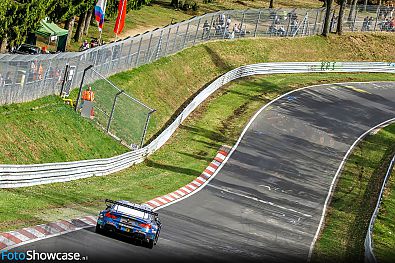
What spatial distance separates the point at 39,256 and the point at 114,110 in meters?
25.2

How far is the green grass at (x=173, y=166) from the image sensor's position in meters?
29.4

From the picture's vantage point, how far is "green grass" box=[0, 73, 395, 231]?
1159 inches

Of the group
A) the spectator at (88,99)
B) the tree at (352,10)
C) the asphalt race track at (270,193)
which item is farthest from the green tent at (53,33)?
the tree at (352,10)

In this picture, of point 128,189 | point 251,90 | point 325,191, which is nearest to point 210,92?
point 251,90

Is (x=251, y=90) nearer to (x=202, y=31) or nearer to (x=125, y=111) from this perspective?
(x=202, y=31)

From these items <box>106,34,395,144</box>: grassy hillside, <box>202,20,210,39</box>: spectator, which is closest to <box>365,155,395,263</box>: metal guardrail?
<box>106,34,395,144</box>: grassy hillside

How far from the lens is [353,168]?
5272 cm

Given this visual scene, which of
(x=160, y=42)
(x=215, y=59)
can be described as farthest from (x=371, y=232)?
(x=215, y=59)

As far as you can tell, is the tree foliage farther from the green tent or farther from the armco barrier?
the armco barrier

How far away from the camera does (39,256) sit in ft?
69.7

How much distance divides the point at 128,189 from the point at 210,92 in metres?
26.3

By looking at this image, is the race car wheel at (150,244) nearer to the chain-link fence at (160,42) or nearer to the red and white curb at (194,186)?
the red and white curb at (194,186)

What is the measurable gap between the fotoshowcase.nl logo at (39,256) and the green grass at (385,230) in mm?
13871

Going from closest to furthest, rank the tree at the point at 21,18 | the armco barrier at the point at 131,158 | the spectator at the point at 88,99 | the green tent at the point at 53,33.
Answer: the armco barrier at the point at 131,158
the spectator at the point at 88,99
the tree at the point at 21,18
the green tent at the point at 53,33
